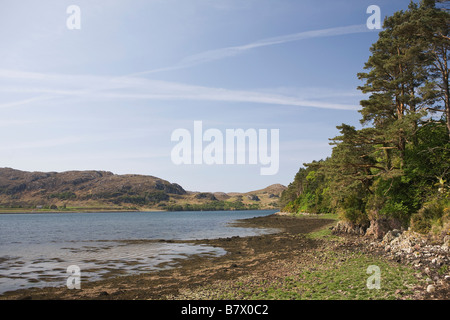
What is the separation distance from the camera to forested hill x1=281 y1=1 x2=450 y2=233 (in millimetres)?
22938

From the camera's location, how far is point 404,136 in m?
25.7

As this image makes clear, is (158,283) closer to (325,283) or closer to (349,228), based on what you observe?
(325,283)

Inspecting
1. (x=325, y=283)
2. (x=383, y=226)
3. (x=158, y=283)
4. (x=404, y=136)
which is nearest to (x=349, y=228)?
(x=383, y=226)

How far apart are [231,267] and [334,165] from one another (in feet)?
61.7

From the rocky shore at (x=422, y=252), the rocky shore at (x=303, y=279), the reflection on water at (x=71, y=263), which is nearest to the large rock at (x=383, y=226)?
the rocky shore at (x=422, y=252)

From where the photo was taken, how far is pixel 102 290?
1700 centimetres

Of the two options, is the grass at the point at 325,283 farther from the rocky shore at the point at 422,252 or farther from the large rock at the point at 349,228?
the large rock at the point at 349,228

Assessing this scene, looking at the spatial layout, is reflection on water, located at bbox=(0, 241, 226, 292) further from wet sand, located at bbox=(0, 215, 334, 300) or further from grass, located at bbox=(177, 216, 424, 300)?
grass, located at bbox=(177, 216, 424, 300)

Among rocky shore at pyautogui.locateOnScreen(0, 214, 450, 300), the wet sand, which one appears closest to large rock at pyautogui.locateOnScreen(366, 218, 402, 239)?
rocky shore at pyautogui.locateOnScreen(0, 214, 450, 300)

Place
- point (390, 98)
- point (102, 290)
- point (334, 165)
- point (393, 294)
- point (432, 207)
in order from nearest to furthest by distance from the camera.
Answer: point (393, 294) < point (102, 290) < point (432, 207) < point (390, 98) < point (334, 165)

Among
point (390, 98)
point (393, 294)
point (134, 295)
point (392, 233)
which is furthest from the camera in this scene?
point (390, 98)

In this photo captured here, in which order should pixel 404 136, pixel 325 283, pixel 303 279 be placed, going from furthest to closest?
1. pixel 404 136
2. pixel 303 279
3. pixel 325 283
